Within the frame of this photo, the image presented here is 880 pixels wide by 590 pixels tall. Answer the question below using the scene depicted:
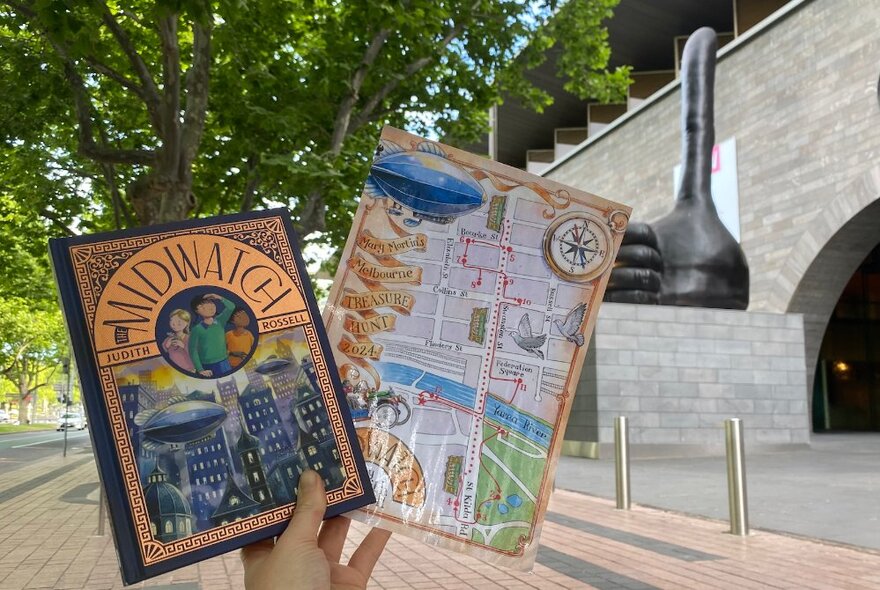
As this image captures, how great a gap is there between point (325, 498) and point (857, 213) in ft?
67.0

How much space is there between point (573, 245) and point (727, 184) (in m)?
23.3

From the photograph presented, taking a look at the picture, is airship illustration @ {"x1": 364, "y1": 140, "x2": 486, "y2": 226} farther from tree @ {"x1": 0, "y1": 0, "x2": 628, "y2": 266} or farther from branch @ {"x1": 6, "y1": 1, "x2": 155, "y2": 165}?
branch @ {"x1": 6, "y1": 1, "x2": 155, "y2": 165}

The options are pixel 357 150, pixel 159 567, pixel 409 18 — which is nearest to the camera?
pixel 159 567

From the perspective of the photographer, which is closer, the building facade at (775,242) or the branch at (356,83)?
the branch at (356,83)

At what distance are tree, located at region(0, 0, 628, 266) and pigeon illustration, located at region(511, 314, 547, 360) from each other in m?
5.67

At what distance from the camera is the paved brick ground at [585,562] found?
477 cm

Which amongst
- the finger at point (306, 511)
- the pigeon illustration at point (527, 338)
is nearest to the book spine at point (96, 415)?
the finger at point (306, 511)

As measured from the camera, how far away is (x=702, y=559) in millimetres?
5391

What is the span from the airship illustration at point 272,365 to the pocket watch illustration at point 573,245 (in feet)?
1.66

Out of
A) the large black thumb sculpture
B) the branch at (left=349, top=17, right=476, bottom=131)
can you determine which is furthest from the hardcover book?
the large black thumb sculpture

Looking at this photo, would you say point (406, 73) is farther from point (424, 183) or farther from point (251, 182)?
point (424, 183)

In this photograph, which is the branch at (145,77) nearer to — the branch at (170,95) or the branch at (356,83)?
the branch at (170,95)

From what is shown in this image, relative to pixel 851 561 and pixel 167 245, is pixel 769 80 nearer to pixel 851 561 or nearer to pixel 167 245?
pixel 851 561

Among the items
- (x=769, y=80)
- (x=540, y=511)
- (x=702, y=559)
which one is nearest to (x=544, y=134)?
(x=769, y=80)
